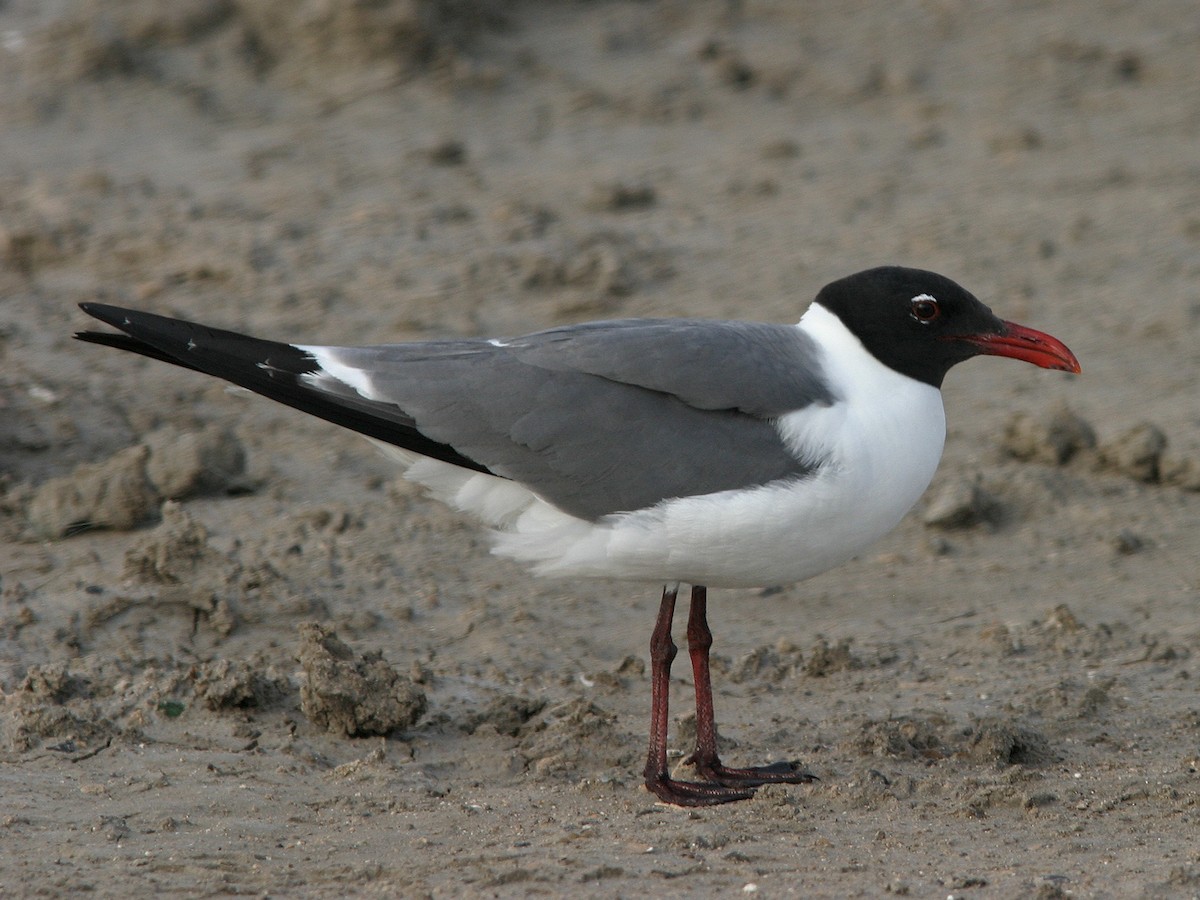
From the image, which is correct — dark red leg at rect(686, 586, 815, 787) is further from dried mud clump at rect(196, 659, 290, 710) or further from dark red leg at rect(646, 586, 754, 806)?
dried mud clump at rect(196, 659, 290, 710)

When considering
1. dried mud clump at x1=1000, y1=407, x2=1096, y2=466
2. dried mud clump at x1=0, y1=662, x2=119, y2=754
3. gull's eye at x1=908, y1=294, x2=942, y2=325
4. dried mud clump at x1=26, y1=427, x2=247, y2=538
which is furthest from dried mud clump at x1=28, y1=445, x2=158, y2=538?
dried mud clump at x1=1000, y1=407, x2=1096, y2=466

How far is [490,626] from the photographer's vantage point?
18.6 feet

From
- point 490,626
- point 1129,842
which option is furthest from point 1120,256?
point 1129,842

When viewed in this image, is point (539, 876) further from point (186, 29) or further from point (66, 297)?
point (186, 29)

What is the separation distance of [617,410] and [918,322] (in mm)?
951

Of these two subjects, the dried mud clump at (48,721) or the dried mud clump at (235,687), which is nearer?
the dried mud clump at (48,721)

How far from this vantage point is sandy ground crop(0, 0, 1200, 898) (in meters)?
4.26

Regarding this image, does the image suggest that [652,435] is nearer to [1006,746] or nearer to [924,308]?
[924,308]

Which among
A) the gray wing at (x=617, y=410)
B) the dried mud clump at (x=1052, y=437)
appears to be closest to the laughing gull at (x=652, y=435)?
the gray wing at (x=617, y=410)

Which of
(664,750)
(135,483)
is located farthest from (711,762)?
(135,483)

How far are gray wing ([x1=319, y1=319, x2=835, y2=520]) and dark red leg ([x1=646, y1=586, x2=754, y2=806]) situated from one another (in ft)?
1.54

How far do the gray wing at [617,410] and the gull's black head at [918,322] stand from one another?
0.94 ft

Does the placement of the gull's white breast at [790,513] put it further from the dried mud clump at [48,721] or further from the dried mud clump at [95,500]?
the dried mud clump at [95,500]

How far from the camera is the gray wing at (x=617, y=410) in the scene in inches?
176
